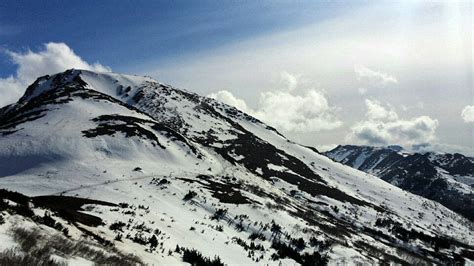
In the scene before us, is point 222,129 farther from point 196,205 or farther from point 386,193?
point 196,205

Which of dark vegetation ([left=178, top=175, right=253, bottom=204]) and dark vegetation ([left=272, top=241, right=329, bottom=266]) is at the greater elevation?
dark vegetation ([left=178, top=175, right=253, bottom=204])

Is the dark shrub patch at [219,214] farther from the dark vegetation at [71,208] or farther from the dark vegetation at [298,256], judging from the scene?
the dark vegetation at [71,208]

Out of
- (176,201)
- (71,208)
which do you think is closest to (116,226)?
(71,208)

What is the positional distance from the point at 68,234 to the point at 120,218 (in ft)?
51.3

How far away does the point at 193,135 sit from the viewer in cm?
16338

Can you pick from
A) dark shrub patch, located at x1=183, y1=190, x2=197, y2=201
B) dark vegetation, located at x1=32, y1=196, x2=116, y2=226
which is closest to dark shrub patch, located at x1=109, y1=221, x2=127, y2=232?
dark vegetation, located at x1=32, y1=196, x2=116, y2=226

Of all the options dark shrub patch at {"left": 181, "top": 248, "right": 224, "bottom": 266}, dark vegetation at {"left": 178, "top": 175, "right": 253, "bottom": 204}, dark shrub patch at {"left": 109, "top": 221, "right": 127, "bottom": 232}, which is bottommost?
dark shrub patch at {"left": 109, "top": 221, "right": 127, "bottom": 232}

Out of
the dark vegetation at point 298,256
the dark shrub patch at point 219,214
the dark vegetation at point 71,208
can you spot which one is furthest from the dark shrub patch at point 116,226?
the dark shrub patch at point 219,214

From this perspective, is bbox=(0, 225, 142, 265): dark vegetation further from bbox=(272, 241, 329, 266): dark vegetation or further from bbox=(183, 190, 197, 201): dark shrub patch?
bbox=(183, 190, 197, 201): dark shrub patch

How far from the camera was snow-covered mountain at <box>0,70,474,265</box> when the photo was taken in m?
26.0

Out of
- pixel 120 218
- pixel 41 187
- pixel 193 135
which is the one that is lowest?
pixel 41 187

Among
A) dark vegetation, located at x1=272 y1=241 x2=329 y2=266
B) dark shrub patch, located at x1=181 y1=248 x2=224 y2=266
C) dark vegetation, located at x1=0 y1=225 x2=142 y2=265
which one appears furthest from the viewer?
dark vegetation, located at x1=272 y1=241 x2=329 y2=266

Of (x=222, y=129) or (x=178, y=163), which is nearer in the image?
(x=178, y=163)

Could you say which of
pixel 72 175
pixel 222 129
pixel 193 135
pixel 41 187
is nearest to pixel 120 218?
pixel 41 187
